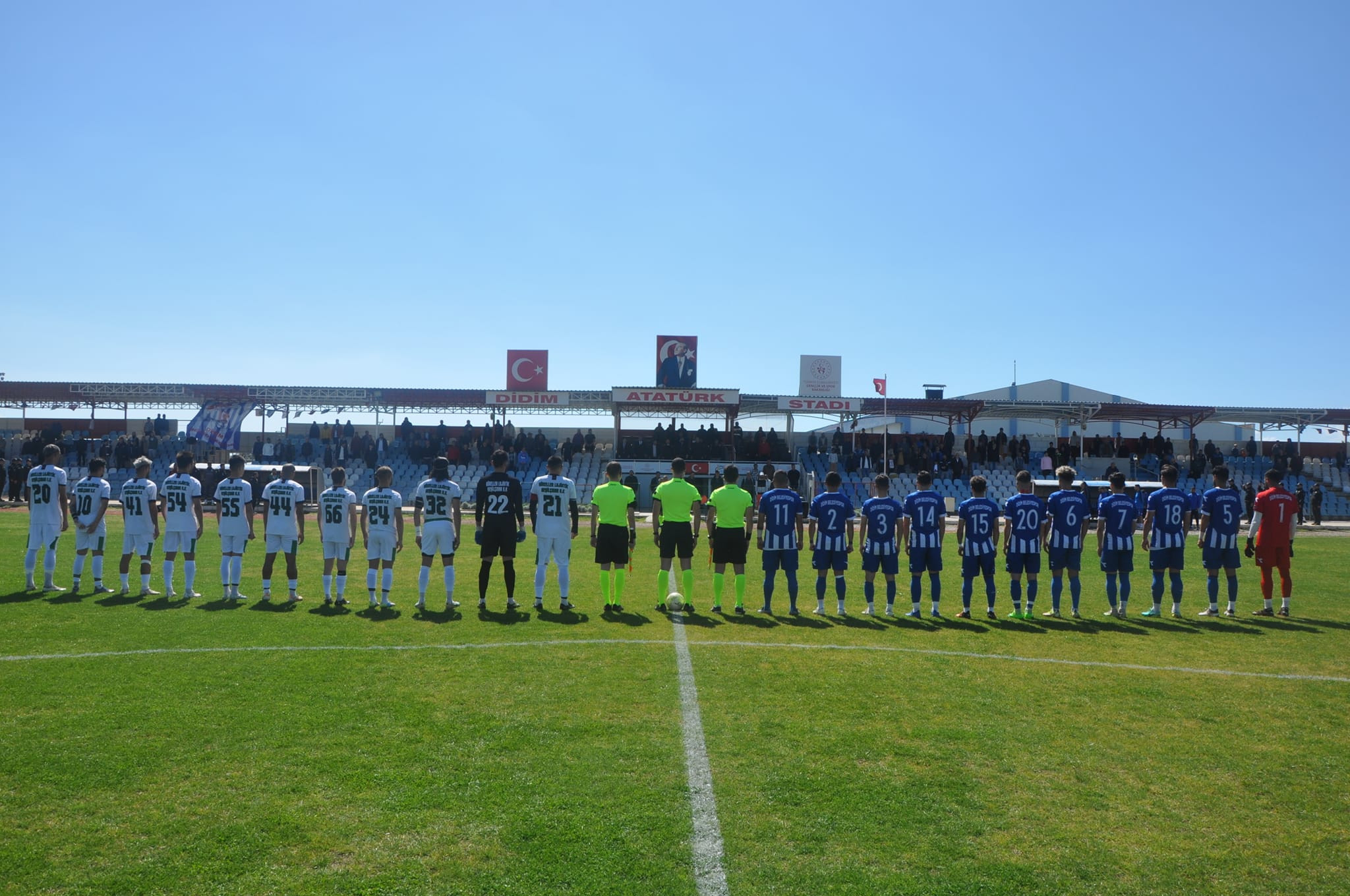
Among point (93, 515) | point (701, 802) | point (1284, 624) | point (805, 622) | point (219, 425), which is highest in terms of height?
point (219, 425)

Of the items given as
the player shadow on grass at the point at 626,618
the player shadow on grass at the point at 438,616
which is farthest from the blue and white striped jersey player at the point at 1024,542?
the player shadow on grass at the point at 438,616

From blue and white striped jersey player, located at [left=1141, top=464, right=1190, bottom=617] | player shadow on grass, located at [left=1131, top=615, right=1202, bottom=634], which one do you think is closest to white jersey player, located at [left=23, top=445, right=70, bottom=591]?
player shadow on grass, located at [left=1131, top=615, right=1202, bottom=634]

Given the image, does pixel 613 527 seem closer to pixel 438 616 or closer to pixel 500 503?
pixel 500 503

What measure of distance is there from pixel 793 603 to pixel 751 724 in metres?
5.84

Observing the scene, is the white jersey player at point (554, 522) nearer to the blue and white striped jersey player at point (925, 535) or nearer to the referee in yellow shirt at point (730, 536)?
the referee in yellow shirt at point (730, 536)

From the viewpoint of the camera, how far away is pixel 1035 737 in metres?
6.38

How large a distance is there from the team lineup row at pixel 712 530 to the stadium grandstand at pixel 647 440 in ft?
85.8

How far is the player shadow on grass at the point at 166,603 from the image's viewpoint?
11.6 m

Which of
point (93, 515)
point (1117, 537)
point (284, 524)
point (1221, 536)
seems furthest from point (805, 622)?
point (93, 515)

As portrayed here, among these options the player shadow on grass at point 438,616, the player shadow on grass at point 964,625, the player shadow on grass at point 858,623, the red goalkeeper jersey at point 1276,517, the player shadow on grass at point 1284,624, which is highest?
the red goalkeeper jersey at point 1276,517

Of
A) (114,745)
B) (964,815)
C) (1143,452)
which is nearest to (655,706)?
(964,815)

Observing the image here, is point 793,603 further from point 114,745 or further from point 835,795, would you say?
point 114,745

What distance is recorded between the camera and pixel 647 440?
4647cm

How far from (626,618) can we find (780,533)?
2512 mm
